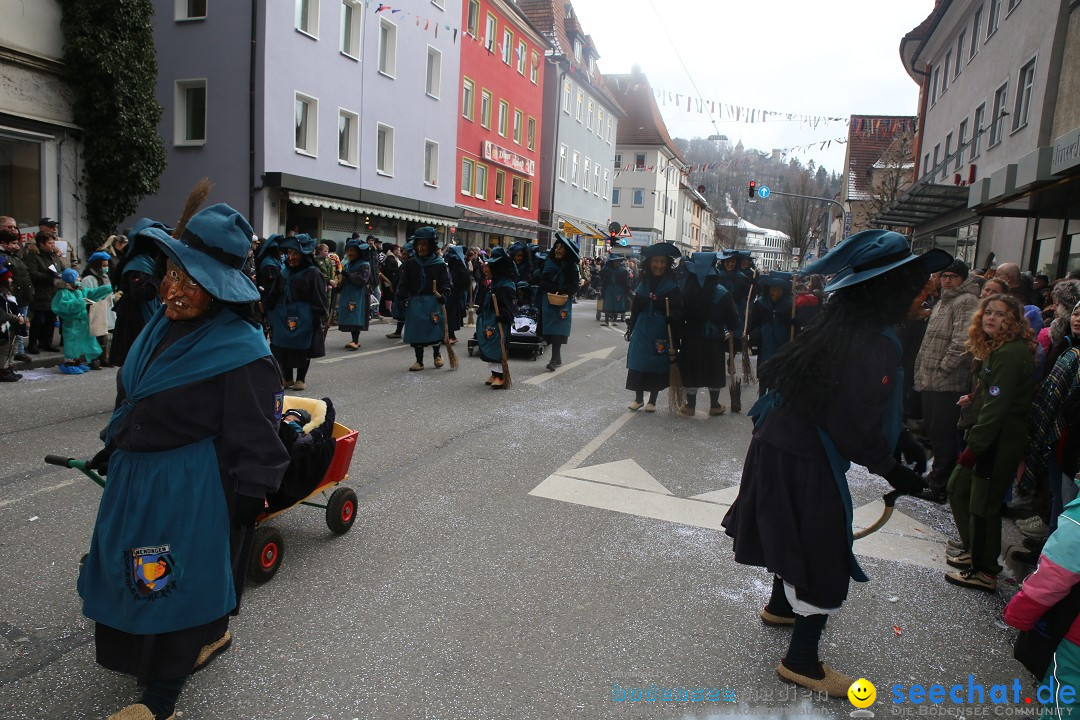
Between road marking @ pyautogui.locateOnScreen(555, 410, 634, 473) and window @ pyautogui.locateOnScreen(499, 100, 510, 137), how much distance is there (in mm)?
28157

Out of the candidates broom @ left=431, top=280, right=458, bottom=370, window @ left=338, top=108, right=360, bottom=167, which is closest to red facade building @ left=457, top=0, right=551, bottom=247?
window @ left=338, top=108, right=360, bottom=167

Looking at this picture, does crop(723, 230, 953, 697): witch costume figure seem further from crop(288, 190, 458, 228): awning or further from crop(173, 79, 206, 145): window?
crop(173, 79, 206, 145): window

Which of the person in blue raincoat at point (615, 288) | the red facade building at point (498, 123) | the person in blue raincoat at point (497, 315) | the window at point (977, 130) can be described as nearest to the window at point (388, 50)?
the red facade building at point (498, 123)

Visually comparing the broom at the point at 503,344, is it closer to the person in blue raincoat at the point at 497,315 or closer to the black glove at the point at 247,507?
the person in blue raincoat at the point at 497,315

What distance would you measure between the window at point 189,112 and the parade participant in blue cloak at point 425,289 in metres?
12.7

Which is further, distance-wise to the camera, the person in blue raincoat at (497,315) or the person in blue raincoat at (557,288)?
the person in blue raincoat at (557,288)

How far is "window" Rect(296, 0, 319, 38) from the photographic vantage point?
20494 mm

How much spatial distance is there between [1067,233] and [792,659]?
1201 centimetres

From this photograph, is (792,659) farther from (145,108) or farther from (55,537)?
(145,108)

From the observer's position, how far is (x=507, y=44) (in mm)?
34438

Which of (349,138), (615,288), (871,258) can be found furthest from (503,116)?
(871,258)

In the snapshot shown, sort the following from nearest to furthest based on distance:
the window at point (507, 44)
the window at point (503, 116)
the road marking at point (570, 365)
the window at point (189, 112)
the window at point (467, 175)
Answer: the road marking at point (570, 365) → the window at point (189, 112) → the window at point (467, 175) → the window at point (507, 44) → the window at point (503, 116)

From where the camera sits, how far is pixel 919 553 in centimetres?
485

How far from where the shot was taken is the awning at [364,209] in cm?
2025
